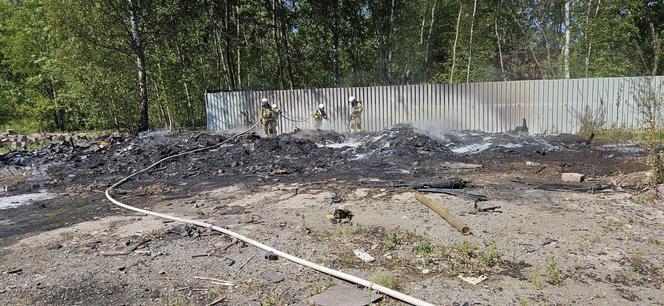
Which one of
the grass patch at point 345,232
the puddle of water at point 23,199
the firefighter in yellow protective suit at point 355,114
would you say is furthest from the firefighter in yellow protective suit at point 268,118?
the grass patch at point 345,232

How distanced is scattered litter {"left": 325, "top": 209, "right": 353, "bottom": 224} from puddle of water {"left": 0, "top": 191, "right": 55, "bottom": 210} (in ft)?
20.4

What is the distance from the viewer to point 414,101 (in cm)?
1664

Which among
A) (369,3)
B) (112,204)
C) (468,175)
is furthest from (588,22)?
(112,204)

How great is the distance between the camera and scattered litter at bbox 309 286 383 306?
151 inches

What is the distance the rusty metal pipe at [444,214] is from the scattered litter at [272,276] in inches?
89.0

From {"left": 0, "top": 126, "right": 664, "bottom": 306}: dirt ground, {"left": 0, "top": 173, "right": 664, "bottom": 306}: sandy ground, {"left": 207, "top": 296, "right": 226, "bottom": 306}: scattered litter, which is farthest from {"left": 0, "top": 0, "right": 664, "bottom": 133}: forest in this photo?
{"left": 207, "top": 296, "right": 226, "bottom": 306}: scattered litter

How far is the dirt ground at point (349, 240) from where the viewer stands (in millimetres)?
4148

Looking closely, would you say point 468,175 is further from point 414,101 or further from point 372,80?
point 372,80

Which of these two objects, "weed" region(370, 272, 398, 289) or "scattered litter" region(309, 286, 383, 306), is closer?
"scattered litter" region(309, 286, 383, 306)

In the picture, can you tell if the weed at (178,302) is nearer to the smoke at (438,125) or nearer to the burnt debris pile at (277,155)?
the burnt debris pile at (277,155)

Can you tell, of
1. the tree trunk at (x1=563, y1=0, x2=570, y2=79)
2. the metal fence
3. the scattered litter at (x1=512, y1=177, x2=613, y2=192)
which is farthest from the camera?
the tree trunk at (x1=563, y1=0, x2=570, y2=79)

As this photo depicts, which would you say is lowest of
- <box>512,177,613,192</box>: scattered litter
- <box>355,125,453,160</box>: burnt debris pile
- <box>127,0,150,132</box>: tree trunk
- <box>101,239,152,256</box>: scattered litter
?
<box>101,239,152,256</box>: scattered litter

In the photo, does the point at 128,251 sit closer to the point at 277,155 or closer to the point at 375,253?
the point at 375,253

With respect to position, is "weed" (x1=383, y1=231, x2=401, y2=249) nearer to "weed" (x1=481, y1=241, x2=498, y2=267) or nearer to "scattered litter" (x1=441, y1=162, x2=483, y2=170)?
"weed" (x1=481, y1=241, x2=498, y2=267)
